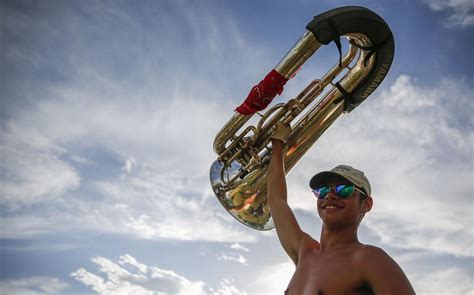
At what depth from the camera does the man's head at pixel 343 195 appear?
4273 mm

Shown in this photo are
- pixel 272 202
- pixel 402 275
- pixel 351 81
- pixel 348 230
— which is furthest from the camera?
pixel 351 81

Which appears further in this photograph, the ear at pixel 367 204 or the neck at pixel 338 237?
the ear at pixel 367 204

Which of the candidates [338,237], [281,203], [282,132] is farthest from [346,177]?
[282,132]

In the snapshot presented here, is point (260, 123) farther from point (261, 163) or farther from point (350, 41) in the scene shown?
point (350, 41)

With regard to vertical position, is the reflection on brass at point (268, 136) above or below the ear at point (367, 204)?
above

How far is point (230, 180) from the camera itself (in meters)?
5.70

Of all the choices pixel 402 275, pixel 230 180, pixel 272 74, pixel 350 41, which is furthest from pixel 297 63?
pixel 402 275

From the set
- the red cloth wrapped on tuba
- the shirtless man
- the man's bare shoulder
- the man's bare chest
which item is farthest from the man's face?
the red cloth wrapped on tuba

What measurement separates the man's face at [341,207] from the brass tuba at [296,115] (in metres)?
1.11

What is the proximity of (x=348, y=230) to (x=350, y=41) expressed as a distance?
214cm

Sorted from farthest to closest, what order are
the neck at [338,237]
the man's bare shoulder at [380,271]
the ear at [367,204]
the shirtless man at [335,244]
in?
the ear at [367,204] < the neck at [338,237] < the shirtless man at [335,244] < the man's bare shoulder at [380,271]

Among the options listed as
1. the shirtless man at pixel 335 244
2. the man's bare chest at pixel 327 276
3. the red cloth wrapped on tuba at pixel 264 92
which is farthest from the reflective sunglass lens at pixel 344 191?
the red cloth wrapped on tuba at pixel 264 92

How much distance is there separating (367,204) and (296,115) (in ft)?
4.62

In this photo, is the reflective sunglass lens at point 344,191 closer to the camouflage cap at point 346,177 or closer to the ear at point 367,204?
the camouflage cap at point 346,177
